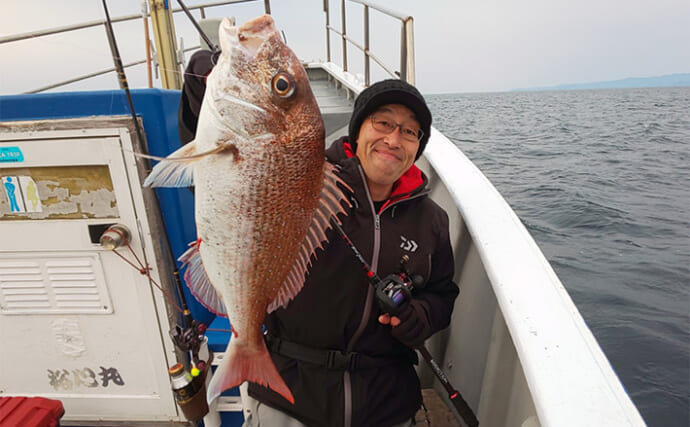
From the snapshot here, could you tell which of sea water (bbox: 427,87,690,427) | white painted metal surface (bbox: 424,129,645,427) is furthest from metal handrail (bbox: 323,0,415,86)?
sea water (bbox: 427,87,690,427)

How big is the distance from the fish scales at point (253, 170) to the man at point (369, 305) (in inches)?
17.3

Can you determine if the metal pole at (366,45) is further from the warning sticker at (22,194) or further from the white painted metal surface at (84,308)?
the warning sticker at (22,194)

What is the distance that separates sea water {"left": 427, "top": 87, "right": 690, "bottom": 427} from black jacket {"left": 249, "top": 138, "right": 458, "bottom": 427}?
9.64 ft

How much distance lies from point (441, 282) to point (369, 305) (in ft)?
1.38

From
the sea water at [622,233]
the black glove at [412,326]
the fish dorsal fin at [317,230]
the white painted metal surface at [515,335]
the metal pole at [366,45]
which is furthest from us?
the metal pole at [366,45]

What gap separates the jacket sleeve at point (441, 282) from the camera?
6.05 ft

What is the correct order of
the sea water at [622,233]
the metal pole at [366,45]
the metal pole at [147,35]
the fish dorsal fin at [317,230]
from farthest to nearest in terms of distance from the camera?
1. the metal pole at [366,45]
2. the sea water at [622,233]
3. the metal pole at [147,35]
4. the fish dorsal fin at [317,230]

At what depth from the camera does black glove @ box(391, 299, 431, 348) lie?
1.64 metres

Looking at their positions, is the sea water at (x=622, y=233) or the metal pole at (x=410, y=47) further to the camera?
the sea water at (x=622, y=233)

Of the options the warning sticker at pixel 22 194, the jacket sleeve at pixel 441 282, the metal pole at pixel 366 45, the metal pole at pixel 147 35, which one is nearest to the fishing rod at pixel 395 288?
the jacket sleeve at pixel 441 282

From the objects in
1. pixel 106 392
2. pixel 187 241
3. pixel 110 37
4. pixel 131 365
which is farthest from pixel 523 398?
pixel 110 37

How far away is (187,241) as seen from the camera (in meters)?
1.95

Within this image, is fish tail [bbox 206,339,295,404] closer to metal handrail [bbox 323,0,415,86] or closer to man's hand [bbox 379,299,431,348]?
man's hand [bbox 379,299,431,348]

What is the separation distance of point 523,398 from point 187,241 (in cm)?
166
